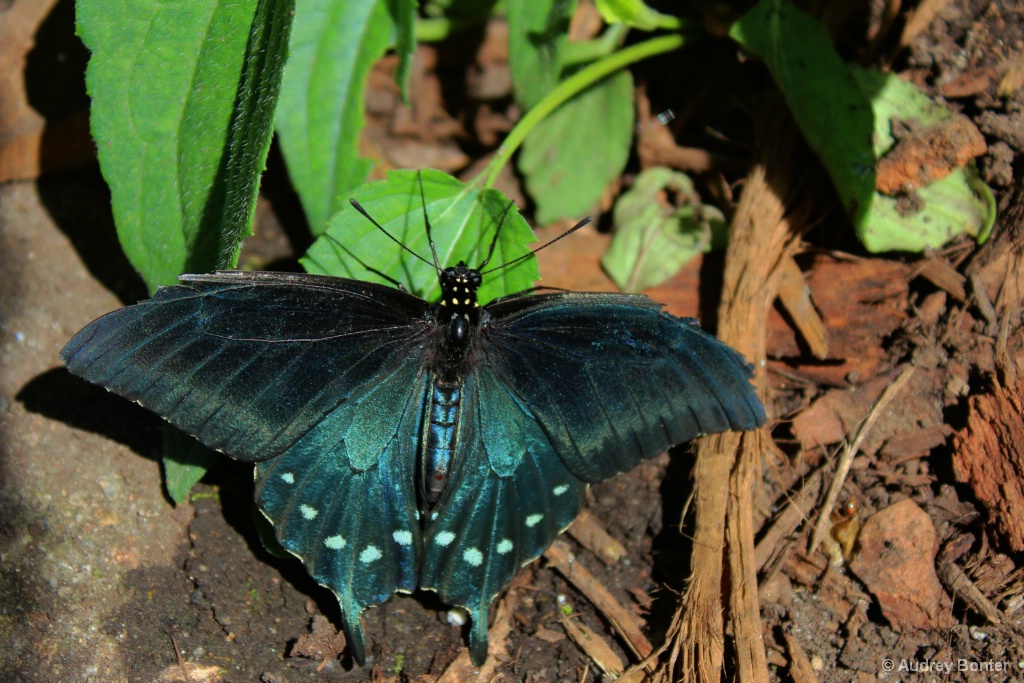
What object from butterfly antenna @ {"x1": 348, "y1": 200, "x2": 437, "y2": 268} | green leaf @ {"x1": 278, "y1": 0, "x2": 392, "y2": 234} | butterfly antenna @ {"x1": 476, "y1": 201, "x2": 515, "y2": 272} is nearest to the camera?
butterfly antenna @ {"x1": 348, "y1": 200, "x2": 437, "y2": 268}

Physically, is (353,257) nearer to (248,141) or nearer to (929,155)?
(248,141)

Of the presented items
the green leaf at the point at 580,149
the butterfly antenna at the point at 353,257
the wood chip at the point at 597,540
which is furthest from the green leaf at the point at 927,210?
the butterfly antenna at the point at 353,257

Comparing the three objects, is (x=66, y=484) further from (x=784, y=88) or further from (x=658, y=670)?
(x=784, y=88)

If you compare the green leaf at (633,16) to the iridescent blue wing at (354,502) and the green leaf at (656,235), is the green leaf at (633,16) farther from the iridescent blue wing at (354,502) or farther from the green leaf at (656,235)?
the iridescent blue wing at (354,502)

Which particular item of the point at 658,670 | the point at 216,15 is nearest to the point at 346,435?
the point at 658,670

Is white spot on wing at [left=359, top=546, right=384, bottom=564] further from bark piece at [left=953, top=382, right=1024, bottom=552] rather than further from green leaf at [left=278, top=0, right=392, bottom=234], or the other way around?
bark piece at [left=953, top=382, right=1024, bottom=552]

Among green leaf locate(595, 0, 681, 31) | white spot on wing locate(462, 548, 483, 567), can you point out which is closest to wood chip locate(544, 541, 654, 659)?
white spot on wing locate(462, 548, 483, 567)
